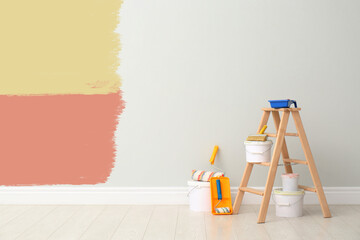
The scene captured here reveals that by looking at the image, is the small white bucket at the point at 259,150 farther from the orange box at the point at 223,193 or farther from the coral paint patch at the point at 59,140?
the coral paint patch at the point at 59,140

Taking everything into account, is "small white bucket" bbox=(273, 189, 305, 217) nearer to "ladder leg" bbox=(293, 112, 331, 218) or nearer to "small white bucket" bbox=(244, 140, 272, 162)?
"ladder leg" bbox=(293, 112, 331, 218)

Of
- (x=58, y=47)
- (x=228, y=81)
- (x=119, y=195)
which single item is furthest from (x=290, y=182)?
(x=58, y=47)

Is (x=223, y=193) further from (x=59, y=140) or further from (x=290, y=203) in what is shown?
(x=59, y=140)

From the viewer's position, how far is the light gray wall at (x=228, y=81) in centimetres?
324

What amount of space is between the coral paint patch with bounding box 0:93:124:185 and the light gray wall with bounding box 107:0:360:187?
12cm

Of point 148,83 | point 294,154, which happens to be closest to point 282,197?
point 294,154

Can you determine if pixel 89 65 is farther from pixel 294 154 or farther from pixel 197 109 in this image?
pixel 294 154

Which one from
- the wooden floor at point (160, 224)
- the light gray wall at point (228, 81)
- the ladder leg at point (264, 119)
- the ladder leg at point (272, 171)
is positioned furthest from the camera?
the light gray wall at point (228, 81)

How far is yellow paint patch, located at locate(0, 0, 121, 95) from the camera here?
3293 mm

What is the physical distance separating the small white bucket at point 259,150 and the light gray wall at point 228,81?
1.08 feet

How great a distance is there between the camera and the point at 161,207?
126 inches

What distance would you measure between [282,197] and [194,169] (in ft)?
2.14

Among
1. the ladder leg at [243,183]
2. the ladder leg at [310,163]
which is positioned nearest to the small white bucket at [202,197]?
the ladder leg at [243,183]

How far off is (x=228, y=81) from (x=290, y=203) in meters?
0.91
